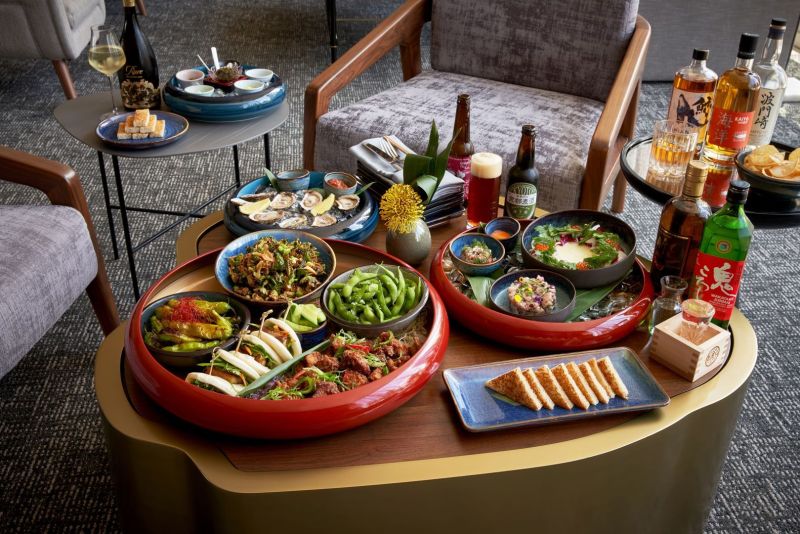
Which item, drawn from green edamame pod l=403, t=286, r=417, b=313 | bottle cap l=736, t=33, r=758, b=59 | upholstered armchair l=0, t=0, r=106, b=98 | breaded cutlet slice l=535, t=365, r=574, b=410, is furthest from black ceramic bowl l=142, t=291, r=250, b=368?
upholstered armchair l=0, t=0, r=106, b=98

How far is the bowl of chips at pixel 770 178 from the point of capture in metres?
1.56

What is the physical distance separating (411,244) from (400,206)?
90 millimetres

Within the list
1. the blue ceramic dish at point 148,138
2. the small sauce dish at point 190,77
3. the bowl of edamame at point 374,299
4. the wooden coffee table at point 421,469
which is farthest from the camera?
the small sauce dish at point 190,77

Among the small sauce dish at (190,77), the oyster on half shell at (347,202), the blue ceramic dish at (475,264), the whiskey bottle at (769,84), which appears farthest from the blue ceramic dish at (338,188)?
the whiskey bottle at (769,84)

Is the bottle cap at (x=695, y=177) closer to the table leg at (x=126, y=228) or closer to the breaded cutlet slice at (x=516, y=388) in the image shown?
the breaded cutlet slice at (x=516, y=388)

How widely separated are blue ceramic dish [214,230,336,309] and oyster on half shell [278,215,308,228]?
0.09m

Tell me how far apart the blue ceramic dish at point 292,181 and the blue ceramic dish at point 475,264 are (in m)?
0.43

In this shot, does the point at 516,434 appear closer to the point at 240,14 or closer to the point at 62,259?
the point at 62,259

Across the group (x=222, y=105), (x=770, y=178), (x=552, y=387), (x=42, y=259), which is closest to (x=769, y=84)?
(x=770, y=178)

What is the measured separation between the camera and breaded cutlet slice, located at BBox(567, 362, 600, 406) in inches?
48.6

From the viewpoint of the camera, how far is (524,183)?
5.44ft

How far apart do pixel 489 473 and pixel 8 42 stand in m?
3.09

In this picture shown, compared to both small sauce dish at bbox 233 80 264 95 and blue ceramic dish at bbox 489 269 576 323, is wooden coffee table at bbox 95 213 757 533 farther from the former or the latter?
small sauce dish at bbox 233 80 264 95

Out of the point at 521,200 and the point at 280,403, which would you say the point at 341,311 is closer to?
the point at 280,403
